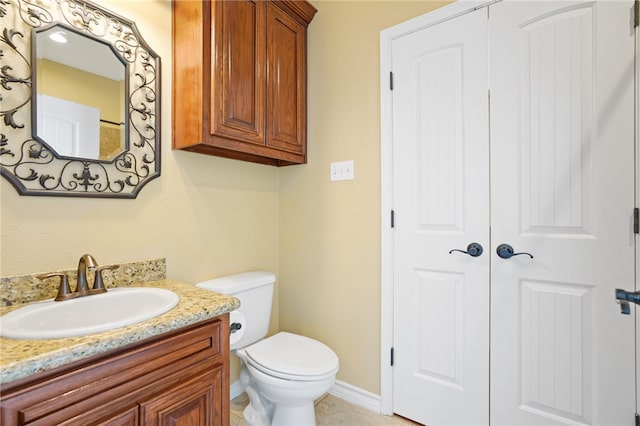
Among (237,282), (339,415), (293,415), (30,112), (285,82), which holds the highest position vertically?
(285,82)

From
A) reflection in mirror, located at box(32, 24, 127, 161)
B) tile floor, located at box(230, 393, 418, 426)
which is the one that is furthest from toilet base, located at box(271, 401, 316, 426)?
reflection in mirror, located at box(32, 24, 127, 161)

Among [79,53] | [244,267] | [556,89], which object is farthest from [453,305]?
[79,53]

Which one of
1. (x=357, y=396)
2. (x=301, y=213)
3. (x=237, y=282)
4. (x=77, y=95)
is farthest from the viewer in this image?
(x=301, y=213)

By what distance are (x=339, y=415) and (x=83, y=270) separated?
144 cm

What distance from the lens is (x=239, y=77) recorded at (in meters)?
1.47

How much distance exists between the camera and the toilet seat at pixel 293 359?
1.28 m

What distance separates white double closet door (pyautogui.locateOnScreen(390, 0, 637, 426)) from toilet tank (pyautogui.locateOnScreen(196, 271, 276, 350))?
742 millimetres

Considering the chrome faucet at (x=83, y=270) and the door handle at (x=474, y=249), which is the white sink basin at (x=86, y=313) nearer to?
the chrome faucet at (x=83, y=270)

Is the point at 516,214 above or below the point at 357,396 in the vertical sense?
above

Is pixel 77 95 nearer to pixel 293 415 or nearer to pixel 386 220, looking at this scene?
pixel 386 220

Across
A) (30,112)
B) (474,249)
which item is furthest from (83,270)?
(474,249)

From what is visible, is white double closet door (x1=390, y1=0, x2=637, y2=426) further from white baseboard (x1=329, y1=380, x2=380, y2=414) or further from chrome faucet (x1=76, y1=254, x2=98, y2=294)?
chrome faucet (x1=76, y1=254, x2=98, y2=294)

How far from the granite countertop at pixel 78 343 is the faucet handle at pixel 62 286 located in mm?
114

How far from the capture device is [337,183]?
1804mm
